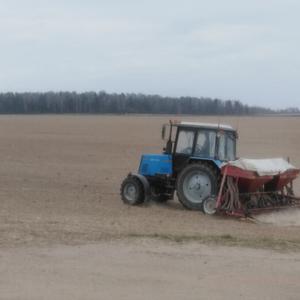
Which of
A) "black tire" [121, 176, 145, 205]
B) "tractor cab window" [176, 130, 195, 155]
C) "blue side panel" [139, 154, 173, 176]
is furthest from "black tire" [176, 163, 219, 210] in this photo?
"black tire" [121, 176, 145, 205]

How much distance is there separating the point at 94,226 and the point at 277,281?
4.34 metres

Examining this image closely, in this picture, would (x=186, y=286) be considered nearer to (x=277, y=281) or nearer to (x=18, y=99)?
(x=277, y=281)

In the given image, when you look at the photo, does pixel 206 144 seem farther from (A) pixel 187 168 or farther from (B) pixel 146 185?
(B) pixel 146 185

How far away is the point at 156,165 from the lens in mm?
15070

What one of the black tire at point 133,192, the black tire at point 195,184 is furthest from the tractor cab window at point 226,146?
the black tire at point 133,192

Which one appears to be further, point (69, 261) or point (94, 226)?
point (94, 226)

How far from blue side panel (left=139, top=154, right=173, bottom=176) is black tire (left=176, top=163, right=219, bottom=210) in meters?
0.78

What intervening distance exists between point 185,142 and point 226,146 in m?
0.91

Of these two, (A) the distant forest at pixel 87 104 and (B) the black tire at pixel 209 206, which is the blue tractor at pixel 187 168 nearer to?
(B) the black tire at pixel 209 206

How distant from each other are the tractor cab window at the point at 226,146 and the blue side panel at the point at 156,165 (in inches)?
48.7

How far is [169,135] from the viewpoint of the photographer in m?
14.7

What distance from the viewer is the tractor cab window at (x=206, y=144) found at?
14175 mm

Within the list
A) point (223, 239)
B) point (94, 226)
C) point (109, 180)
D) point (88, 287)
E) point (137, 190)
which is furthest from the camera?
point (109, 180)

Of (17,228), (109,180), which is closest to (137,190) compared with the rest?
(17,228)
